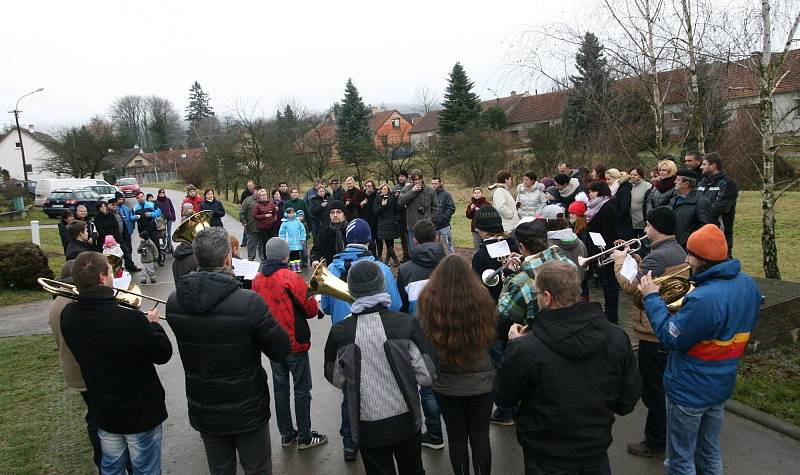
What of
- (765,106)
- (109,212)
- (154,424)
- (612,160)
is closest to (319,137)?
(612,160)

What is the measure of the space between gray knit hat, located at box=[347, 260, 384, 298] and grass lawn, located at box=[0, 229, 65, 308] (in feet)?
33.9

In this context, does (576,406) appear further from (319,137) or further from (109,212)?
(319,137)

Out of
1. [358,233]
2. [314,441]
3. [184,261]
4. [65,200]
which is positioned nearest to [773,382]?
[358,233]

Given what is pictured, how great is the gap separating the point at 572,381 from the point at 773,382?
389cm

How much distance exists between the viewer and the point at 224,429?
3.45 m

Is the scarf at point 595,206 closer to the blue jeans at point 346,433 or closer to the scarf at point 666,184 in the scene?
the scarf at point 666,184

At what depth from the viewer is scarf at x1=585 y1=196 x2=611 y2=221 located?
763 centimetres

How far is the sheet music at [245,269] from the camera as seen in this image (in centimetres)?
439

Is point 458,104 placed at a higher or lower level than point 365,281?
higher

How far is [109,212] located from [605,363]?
1177 cm

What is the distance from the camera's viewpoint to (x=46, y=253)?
49.0ft

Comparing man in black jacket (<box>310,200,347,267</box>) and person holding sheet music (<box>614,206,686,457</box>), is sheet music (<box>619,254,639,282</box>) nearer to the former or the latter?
person holding sheet music (<box>614,206,686,457</box>)

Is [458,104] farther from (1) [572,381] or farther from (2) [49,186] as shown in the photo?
(1) [572,381]

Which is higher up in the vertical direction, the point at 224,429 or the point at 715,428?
the point at 224,429
